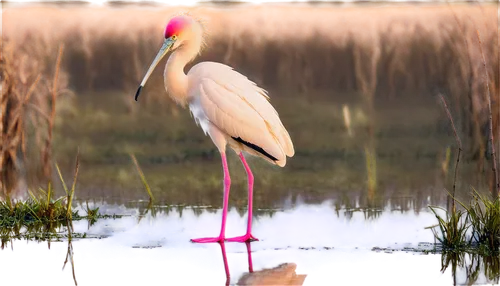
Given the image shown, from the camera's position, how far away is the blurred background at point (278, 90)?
1276 cm

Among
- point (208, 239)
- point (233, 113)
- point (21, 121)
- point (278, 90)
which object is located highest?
A: point (278, 90)

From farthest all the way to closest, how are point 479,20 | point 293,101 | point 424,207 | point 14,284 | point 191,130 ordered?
point 293,101, point 191,130, point 479,20, point 424,207, point 14,284

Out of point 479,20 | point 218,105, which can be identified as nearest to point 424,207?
point 218,105

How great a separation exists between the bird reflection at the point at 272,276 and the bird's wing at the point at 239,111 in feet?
4.68

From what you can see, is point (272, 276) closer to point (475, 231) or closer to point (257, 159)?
point (475, 231)

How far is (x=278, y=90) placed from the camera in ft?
57.4

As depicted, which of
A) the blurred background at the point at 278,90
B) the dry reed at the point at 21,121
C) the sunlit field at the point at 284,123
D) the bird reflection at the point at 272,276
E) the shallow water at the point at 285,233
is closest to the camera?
the bird reflection at the point at 272,276

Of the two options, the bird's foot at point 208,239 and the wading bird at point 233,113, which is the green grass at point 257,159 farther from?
Result: the bird's foot at point 208,239

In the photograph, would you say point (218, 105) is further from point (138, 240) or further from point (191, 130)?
point (191, 130)

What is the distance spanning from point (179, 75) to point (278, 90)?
28.1ft

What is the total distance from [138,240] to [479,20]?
7.70 metres

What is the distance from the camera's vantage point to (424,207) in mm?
10117

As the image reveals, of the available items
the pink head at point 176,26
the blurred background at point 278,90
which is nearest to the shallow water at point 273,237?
A: the pink head at point 176,26

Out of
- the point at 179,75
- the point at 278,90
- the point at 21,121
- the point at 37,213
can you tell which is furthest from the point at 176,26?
the point at 278,90
